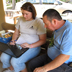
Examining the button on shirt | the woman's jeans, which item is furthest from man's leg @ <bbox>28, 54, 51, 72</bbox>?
the button on shirt

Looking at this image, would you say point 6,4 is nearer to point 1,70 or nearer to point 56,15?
point 1,70

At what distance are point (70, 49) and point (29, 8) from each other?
791mm

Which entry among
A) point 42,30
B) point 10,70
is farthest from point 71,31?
point 10,70

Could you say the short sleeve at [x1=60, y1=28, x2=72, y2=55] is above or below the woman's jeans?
above

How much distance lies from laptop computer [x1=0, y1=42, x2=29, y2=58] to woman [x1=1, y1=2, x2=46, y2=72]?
7cm

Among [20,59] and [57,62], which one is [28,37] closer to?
[20,59]

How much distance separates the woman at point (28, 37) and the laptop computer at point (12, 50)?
2.7 inches

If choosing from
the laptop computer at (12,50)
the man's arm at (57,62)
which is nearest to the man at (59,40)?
the man's arm at (57,62)

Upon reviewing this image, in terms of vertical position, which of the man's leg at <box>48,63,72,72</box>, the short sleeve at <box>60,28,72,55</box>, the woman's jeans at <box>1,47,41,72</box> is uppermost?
the short sleeve at <box>60,28,72,55</box>

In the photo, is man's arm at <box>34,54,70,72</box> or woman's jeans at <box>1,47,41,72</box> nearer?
man's arm at <box>34,54,70,72</box>

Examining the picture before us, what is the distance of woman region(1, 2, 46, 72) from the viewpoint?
1.31 meters

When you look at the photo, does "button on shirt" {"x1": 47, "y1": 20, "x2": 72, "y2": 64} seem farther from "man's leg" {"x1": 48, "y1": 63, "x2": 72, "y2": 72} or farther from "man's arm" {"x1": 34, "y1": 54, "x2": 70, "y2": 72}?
"man's leg" {"x1": 48, "y1": 63, "x2": 72, "y2": 72}

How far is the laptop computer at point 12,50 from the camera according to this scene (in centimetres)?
120

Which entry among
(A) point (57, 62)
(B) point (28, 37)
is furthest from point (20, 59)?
(A) point (57, 62)
